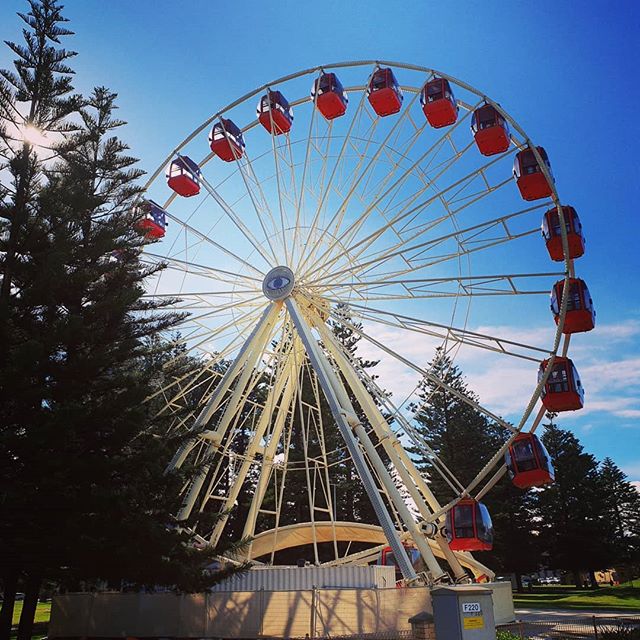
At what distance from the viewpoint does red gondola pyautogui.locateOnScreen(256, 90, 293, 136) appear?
16.9 meters

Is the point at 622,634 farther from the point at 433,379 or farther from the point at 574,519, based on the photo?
the point at 574,519

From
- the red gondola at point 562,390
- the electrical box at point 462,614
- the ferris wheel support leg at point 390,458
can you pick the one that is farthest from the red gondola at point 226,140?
the electrical box at point 462,614

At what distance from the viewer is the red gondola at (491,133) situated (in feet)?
49.3

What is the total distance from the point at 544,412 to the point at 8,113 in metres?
12.2

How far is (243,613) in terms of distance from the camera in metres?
11.4

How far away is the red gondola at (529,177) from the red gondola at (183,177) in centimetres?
888

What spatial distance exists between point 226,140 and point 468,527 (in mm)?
12199

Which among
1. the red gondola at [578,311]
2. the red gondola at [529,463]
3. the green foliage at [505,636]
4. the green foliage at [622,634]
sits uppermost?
the red gondola at [578,311]

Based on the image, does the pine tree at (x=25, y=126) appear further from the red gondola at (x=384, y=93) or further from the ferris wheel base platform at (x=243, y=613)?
the red gondola at (x=384, y=93)

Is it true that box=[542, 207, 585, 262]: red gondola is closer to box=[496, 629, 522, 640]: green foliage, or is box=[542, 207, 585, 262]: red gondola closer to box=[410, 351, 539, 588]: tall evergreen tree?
box=[496, 629, 522, 640]: green foliage

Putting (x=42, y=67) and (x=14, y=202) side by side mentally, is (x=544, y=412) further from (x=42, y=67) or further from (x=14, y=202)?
(x=42, y=67)

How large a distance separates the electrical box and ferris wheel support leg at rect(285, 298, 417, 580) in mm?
3202

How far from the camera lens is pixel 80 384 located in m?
9.70

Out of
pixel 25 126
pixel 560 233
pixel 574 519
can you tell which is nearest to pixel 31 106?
pixel 25 126
